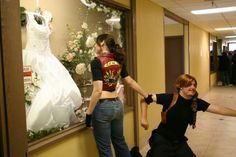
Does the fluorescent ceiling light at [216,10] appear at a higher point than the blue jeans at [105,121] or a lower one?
higher

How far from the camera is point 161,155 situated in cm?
275

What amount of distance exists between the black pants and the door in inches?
182

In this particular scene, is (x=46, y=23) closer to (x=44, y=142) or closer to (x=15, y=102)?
(x=44, y=142)

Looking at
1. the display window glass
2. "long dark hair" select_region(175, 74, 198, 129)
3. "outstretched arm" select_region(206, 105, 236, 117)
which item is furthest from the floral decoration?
"outstretched arm" select_region(206, 105, 236, 117)

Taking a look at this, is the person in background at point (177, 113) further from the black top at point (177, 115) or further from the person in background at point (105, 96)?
the person in background at point (105, 96)

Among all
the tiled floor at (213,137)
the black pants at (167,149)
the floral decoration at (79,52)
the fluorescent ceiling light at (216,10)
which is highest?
the fluorescent ceiling light at (216,10)

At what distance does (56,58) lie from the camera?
2609 millimetres

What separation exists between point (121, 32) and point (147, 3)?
824mm

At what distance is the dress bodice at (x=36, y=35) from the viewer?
230cm

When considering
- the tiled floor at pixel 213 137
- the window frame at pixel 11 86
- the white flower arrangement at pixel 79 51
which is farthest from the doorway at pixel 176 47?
the window frame at pixel 11 86

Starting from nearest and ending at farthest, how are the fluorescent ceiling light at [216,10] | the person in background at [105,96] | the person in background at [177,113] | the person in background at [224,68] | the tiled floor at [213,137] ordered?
the person in background at [105,96]
the person in background at [177,113]
the tiled floor at [213,137]
the fluorescent ceiling light at [216,10]
the person in background at [224,68]

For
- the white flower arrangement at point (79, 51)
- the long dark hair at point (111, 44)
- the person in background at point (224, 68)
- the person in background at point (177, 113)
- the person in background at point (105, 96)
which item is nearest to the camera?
the person in background at point (105, 96)

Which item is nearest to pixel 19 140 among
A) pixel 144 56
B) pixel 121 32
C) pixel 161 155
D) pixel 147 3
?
pixel 161 155

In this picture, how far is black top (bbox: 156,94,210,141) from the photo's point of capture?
2738mm
